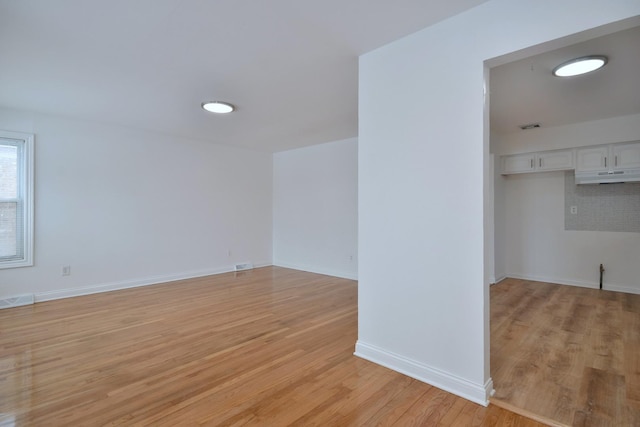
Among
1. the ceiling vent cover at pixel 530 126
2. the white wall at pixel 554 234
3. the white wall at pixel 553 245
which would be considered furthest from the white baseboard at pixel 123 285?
the ceiling vent cover at pixel 530 126

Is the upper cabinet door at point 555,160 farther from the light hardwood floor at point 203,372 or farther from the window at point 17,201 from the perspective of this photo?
the window at point 17,201

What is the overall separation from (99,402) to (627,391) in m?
3.51

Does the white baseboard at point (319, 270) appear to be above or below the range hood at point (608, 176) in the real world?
below

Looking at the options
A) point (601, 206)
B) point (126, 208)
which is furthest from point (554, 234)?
point (126, 208)

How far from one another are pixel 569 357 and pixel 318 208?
4.42 metres

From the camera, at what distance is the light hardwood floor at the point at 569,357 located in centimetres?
190

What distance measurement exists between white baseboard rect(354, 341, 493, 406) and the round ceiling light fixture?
3.07m

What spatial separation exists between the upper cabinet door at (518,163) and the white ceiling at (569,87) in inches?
25.4

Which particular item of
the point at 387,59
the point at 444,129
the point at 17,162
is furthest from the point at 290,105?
the point at 17,162

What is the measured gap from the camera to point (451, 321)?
6.82 ft

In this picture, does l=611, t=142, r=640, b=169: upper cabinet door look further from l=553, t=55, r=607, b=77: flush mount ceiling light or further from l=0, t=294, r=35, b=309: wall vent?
l=0, t=294, r=35, b=309: wall vent

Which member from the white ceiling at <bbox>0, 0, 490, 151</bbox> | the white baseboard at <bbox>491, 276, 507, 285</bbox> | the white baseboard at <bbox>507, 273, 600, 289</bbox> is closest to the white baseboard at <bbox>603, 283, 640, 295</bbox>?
the white baseboard at <bbox>507, 273, 600, 289</bbox>

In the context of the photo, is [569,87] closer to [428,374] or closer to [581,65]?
[581,65]

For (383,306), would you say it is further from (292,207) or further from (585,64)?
(292,207)
